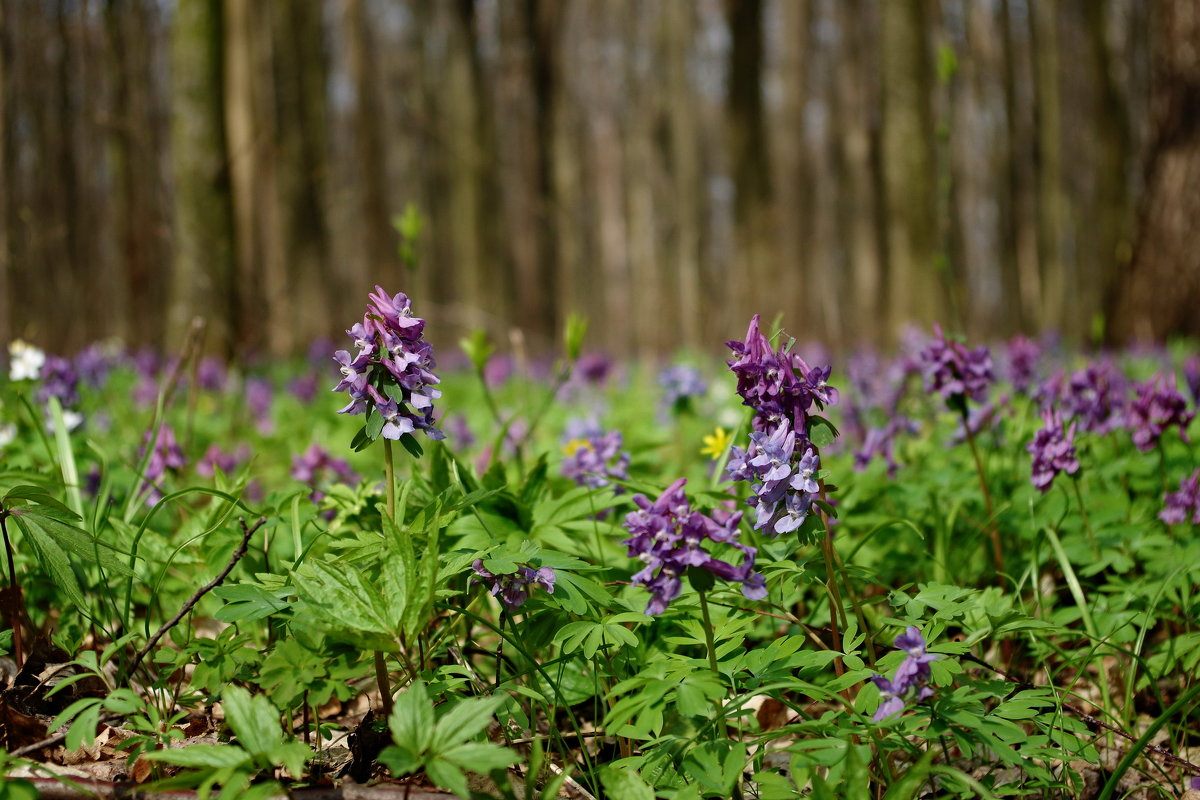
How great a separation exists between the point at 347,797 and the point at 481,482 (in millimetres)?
764

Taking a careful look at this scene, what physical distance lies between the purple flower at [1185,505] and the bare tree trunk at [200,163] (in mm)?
6304

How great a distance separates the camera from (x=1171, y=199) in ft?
24.1

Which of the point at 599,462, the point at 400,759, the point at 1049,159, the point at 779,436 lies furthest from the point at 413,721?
the point at 1049,159

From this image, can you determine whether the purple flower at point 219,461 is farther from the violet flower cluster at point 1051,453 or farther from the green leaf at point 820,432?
the violet flower cluster at point 1051,453

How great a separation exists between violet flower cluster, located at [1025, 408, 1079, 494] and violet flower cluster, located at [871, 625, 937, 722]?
86 centimetres

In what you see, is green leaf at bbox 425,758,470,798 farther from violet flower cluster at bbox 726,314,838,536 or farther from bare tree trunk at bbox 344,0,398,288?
bare tree trunk at bbox 344,0,398,288

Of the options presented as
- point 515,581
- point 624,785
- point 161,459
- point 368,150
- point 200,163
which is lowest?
point 624,785

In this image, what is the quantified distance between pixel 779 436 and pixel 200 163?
699 centimetres

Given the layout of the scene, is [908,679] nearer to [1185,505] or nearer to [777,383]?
[777,383]

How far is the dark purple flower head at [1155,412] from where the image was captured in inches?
84.4

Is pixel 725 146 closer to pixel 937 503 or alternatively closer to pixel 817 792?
pixel 937 503

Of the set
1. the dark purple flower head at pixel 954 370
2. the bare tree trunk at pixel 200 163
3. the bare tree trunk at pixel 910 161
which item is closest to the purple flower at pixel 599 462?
the dark purple flower head at pixel 954 370

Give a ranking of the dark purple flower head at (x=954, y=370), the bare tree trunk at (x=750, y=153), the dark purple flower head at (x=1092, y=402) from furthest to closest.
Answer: the bare tree trunk at (x=750, y=153) → the dark purple flower head at (x=1092, y=402) → the dark purple flower head at (x=954, y=370)

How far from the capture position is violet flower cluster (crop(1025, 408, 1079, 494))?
75.9 inches
